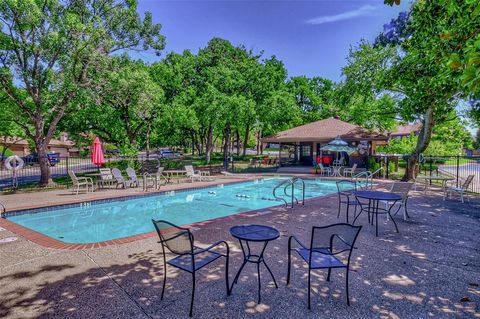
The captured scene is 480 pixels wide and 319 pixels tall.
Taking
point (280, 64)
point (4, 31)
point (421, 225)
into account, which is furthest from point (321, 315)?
point (280, 64)

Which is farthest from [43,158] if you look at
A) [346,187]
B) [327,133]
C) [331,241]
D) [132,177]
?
[327,133]

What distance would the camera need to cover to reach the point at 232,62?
27656 millimetres

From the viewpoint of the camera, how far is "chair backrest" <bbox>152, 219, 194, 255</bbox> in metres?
3.12

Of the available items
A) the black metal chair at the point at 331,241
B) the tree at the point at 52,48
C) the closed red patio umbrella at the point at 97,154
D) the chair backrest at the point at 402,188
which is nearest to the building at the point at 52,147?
the tree at the point at 52,48

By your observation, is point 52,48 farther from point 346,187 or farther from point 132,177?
point 346,187

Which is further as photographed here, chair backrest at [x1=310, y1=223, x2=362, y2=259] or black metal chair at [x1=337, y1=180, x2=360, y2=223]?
black metal chair at [x1=337, y1=180, x2=360, y2=223]

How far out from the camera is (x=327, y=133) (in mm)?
21703

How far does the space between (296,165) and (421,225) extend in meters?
17.6

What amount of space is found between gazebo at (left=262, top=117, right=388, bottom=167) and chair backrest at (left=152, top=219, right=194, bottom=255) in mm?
17703

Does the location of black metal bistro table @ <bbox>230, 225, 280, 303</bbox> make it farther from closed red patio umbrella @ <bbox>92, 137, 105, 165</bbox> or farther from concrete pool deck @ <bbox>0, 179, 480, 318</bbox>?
closed red patio umbrella @ <bbox>92, 137, 105, 165</bbox>

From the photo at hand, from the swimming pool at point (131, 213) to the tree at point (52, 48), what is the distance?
5.57 m

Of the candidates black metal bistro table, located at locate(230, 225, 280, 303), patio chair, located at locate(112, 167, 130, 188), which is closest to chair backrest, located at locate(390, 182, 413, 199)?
black metal bistro table, located at locate(230, 225, 280, 303)

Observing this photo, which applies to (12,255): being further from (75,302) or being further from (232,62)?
(232,62)

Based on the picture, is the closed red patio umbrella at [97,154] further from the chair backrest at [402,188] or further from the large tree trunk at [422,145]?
the large tree trunk at [422,145]
